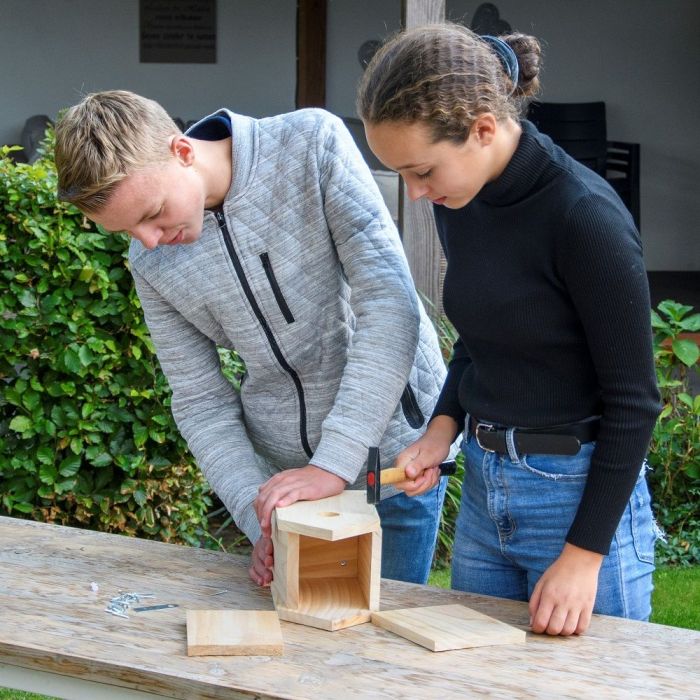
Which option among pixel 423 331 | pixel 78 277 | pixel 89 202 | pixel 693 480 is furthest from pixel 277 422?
pixel 693 480

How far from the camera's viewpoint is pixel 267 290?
1.88m

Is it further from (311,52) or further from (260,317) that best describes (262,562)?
(311,52)

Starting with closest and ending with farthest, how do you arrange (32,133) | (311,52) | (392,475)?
(392,475), (32,133), (311,52)

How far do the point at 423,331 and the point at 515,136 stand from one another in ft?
1.80

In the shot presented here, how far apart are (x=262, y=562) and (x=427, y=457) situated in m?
0.33

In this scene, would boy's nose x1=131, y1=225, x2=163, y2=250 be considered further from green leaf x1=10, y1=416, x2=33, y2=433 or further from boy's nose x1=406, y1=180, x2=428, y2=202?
green leaf x1=10, y1=416, x2=33, y2=433

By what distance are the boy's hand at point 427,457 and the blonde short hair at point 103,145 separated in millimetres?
626

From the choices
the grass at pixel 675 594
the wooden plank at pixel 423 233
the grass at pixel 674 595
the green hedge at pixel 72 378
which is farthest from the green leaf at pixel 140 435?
the wooden plank at pixel 423 233

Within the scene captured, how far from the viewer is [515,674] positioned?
1.44 m

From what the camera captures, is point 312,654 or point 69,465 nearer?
point 312,654

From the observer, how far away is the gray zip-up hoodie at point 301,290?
6.02 feet

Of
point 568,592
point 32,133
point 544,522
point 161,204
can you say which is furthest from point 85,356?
point 32,133

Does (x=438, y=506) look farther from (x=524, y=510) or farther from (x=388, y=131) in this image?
(x=388, y=131)

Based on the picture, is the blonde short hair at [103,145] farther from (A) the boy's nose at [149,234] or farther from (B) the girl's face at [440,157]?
(B) the girl's face at [440,157]
